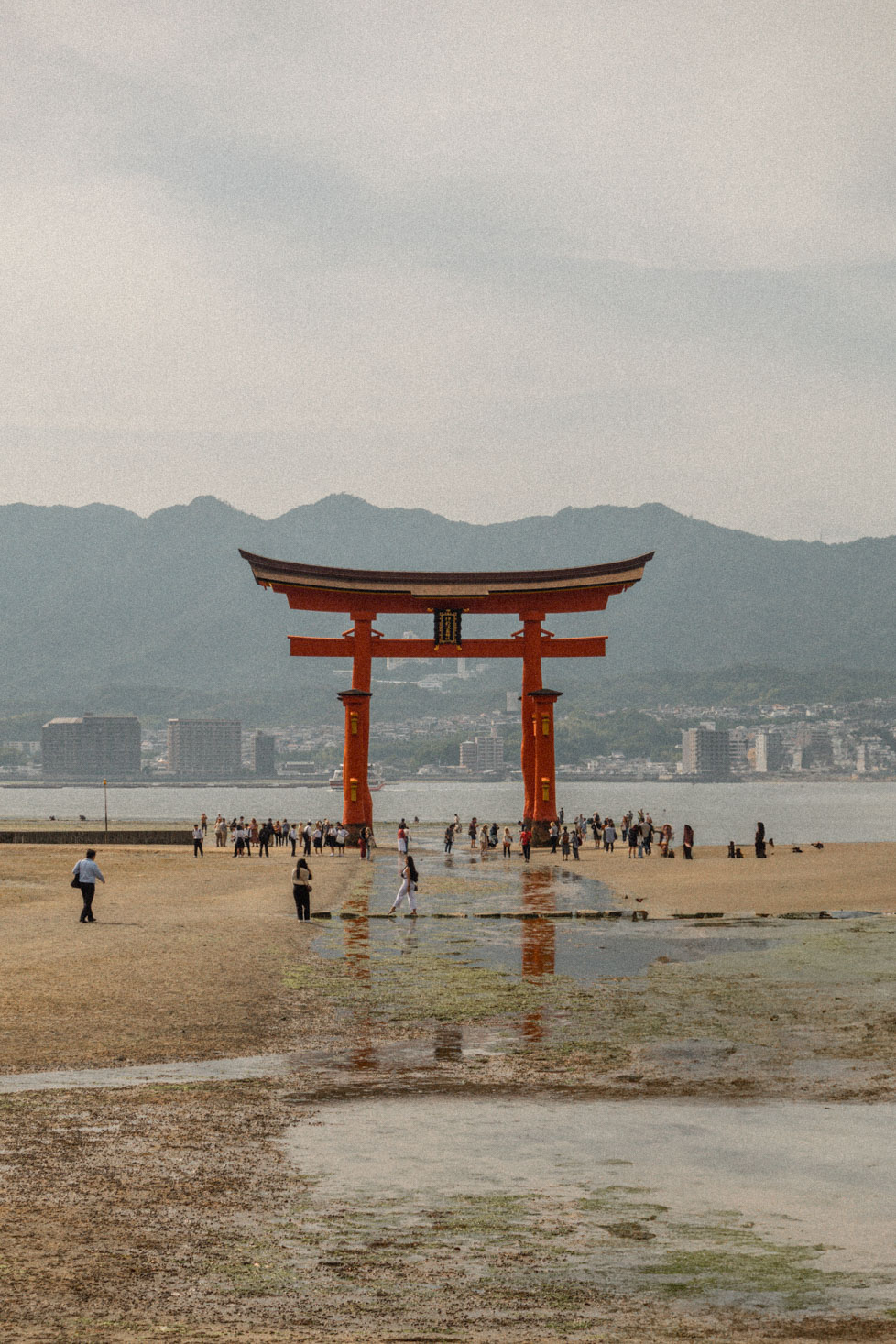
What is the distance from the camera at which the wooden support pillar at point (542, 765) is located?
4419 cm

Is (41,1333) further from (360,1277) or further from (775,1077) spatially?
(775,1077)

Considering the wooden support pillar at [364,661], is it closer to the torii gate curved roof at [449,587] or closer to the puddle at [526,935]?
the torii gate curved roof at [449,587]

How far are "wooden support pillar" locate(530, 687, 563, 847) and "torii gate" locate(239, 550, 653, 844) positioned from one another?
34mm

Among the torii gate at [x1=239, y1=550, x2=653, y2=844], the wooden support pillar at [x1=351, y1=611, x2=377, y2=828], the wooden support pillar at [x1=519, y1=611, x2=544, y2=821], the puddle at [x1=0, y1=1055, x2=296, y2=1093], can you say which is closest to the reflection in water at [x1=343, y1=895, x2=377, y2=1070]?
the puddle at [x1=0, y1=1055, x2=296, y2=1093]

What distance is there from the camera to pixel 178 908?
23797 millimetres

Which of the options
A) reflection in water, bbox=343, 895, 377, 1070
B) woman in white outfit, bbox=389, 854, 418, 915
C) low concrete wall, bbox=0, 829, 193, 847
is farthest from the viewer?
low concrete wall, bbox=0, 829, 193, 847

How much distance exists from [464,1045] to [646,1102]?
A: 2.69m

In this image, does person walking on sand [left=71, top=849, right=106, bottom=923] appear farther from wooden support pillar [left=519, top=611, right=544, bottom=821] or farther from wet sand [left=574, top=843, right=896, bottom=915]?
wooden support pillar [left=519, top=611, right=544, bottom=821]

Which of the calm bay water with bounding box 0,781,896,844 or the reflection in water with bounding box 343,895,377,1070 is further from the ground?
the reflection in water with bounding box 343,895,377,1070

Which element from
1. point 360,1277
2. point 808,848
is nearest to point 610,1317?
point 360,1277

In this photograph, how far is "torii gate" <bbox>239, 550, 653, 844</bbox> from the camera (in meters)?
43.2

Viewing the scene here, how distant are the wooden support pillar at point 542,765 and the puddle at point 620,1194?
35046 millimetres

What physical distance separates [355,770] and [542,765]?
22.6 ft

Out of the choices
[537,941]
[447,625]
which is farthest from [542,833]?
[537,941]
